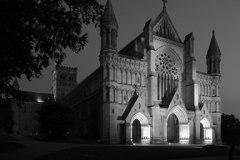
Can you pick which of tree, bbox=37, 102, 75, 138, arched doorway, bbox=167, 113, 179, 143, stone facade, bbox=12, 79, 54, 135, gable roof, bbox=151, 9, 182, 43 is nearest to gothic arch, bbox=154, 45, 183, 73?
gable roof, bbox=151, 9, 182, 43

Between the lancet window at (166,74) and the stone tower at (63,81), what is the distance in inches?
2415

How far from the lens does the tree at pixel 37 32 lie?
997 cm

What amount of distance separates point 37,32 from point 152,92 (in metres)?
32.4

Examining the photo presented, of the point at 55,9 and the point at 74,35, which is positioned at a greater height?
the point at 55,9

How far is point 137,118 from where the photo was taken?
132 ft

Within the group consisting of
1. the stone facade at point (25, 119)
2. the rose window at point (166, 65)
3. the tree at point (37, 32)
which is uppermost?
the rose window at point (166, 65)

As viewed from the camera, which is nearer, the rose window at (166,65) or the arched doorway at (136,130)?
the arched doorway at (136,130)

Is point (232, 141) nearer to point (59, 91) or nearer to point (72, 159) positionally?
point (72, 159)

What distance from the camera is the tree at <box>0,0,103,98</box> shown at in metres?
9.97

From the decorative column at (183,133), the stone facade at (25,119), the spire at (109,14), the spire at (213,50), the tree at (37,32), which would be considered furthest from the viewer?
the stone facade at (25,119)

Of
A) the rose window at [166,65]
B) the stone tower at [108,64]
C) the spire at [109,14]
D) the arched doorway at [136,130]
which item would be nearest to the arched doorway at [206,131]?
the rose window at [166,65]

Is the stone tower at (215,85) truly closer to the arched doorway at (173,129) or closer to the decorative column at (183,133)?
the decorative column at (183,133)

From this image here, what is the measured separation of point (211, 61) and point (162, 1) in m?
15.8

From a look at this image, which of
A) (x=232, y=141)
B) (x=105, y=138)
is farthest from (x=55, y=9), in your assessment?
(x=105, y=138)
